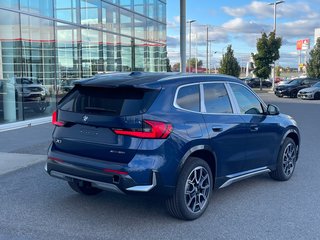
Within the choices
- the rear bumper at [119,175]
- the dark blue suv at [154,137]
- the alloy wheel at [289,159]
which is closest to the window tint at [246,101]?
the dark blue suv at [154,137]

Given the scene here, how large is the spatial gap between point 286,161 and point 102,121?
3.62 metres

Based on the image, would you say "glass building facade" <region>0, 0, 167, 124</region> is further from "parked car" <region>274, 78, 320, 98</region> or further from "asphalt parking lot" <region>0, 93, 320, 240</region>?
"parked car" <region>274, 78, 320, 98</region>

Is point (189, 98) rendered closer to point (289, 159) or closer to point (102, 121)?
point (102, 121)

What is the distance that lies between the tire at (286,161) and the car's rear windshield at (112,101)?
117 inches

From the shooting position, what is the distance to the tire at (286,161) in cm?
655

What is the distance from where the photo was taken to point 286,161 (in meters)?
6.75

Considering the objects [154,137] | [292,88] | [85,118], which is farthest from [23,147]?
[292,88]

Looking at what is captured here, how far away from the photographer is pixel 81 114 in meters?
4.73

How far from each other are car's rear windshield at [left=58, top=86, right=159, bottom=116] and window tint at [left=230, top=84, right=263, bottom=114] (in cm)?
167

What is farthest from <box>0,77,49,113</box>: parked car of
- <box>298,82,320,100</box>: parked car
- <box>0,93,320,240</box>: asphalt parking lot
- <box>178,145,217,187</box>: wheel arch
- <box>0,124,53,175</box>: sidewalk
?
<box>298,82,320,100</box>: parked car

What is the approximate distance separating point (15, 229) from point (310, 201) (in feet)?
12.6

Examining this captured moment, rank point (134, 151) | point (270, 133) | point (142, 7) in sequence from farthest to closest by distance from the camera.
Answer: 1. point (142, 7)
2. point (270, 133)
3. point (134, 151)

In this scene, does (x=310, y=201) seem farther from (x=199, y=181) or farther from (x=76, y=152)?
(x=76, y=152)

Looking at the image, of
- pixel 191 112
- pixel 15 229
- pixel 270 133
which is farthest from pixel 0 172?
pixel 270 133
